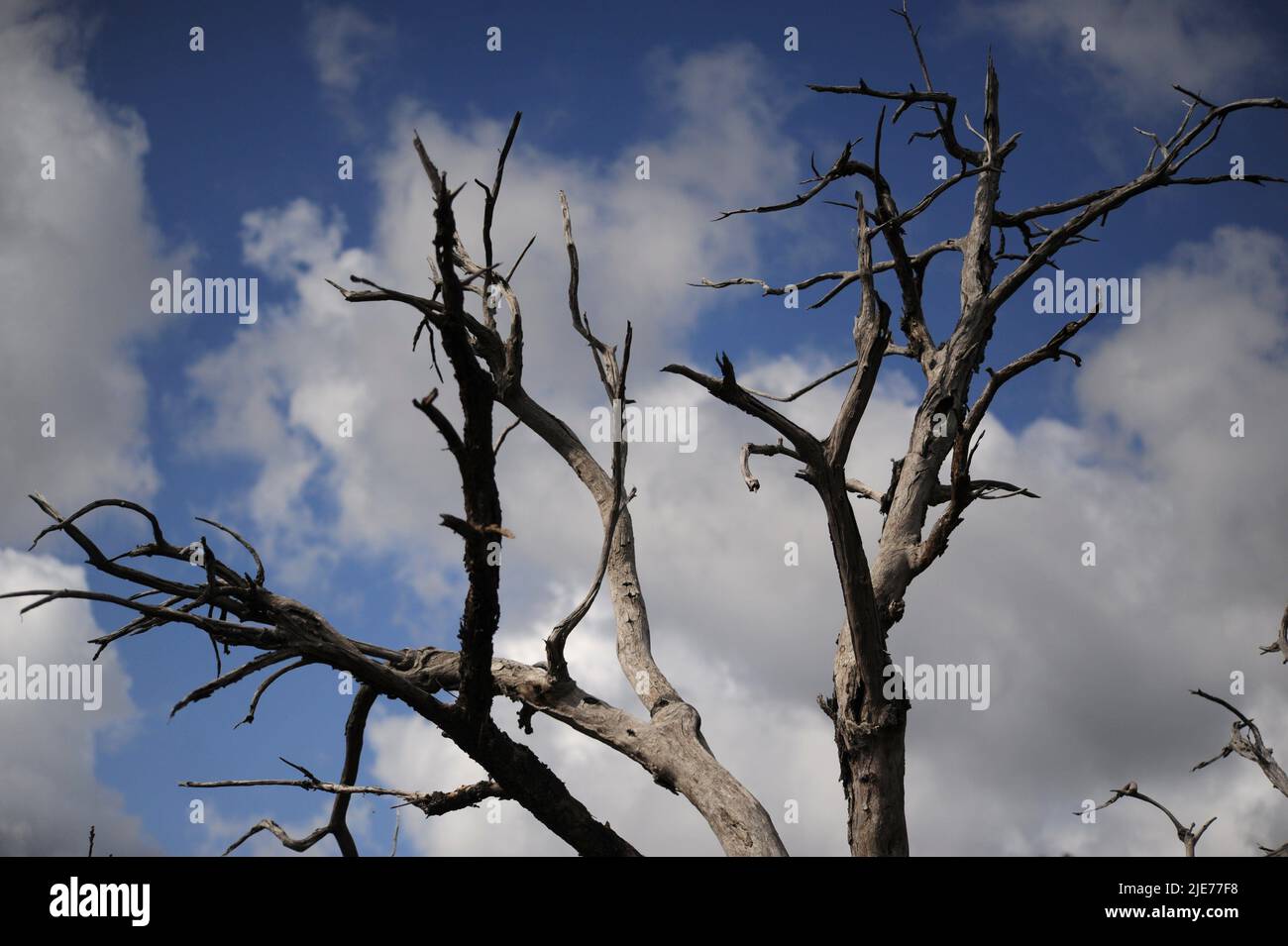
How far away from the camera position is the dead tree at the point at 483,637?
4508mm

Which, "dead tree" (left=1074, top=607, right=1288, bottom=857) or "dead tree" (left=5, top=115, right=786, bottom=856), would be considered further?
"dead tree" (left=1074, top=607, right=1288, bottom=857)

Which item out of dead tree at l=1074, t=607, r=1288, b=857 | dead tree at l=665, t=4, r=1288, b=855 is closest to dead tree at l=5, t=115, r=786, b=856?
dead tree at l=665, t=4, r=1288, b=855

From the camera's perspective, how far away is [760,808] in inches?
248

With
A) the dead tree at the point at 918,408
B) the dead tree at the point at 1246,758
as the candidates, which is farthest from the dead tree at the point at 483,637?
the dead tree at the point at 1246,758

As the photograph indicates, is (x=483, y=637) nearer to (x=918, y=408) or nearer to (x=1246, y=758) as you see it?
(x=918, y=408)

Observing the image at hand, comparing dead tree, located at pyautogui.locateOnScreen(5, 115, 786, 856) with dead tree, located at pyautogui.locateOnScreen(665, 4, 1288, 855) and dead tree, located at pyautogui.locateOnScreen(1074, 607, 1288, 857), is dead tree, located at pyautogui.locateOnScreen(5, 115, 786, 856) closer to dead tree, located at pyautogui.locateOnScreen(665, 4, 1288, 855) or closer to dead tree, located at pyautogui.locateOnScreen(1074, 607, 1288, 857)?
dead tree, located at pyautogui.locateOnScreen(665, 4, 1288, 855)

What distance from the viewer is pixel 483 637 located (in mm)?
5133

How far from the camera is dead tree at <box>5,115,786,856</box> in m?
4.51

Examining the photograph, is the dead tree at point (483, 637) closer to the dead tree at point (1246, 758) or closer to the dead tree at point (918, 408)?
the dead tree at point (918, 408)

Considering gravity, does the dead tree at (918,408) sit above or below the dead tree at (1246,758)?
above
